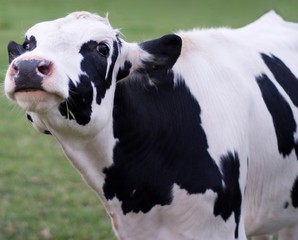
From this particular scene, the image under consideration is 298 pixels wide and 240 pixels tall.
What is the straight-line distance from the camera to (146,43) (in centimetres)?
396

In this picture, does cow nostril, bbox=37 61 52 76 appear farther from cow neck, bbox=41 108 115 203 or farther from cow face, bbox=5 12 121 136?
cow neck, bbox=41 108 115 203

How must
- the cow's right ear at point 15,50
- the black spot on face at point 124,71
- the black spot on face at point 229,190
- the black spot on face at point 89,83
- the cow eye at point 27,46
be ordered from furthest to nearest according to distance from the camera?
the black spot on face at point 229,190, the black spot on face at point 124,71, the cow's right ear at point 15,50, the cow eye at point 27,46, the black spot on face at point 89,83

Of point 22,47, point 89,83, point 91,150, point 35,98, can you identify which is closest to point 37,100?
point 35,98

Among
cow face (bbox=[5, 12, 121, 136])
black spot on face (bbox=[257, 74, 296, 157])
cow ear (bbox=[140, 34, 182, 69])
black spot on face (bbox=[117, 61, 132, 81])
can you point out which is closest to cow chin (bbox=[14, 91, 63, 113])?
cow face (bbox=[5, 12, 121, 136])

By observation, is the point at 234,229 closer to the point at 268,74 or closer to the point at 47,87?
the point at 268,74

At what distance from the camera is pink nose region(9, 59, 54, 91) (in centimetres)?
332

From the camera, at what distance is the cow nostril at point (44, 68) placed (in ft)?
10.9

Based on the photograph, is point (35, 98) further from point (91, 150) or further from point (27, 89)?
point (91, 150)

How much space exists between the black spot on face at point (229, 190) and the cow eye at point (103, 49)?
2.42ft

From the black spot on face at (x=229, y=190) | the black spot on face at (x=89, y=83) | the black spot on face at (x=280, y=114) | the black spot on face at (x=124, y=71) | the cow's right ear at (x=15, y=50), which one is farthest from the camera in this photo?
the black spot on face at (x=280, y=114)

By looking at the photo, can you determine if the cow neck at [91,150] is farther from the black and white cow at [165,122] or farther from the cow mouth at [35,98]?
the cow mouth at [35,98]

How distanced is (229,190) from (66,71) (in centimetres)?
102

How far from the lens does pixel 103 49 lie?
3.71 metres

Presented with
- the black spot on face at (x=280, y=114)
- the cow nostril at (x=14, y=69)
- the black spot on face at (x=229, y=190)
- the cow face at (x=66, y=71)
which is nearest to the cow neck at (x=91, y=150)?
the cow face at (x=66, y=71)
